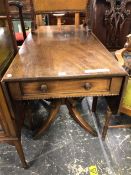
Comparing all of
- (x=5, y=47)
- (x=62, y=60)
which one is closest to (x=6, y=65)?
(x=5, y=47)

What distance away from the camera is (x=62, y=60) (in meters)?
0.97

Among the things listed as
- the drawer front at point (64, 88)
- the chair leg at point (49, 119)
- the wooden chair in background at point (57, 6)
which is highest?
the wooden chair in background at point (57, 6)

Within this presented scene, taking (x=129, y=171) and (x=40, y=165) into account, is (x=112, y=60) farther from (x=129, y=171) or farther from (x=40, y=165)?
(x=40, y=165)

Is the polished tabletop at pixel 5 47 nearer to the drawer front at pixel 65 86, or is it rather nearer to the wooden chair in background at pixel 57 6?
the drawer front at pixel 65 86

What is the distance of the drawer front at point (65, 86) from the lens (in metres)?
0.86

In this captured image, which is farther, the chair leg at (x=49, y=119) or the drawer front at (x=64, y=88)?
the chair leg at (x=49, y=119)

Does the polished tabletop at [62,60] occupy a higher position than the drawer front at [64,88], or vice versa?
the polished tabletop at [62,60]

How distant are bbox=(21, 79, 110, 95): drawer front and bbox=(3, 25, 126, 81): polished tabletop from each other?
0.18 feet

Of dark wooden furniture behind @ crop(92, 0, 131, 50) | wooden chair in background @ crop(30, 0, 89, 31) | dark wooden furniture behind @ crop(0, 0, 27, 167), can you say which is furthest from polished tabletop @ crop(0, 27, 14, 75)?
dark wooden furniture behind @ crop(92, 0, 131, 50)

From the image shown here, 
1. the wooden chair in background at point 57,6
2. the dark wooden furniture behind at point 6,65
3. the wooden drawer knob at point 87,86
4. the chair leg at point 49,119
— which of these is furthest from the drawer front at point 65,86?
the wooden chair in background at point 57,6

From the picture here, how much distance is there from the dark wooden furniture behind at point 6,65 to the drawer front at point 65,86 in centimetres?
15

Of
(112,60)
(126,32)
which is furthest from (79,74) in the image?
(126,32)

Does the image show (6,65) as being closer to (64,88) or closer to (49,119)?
(64,88)

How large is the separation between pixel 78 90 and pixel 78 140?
27.0 inches
